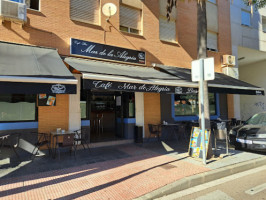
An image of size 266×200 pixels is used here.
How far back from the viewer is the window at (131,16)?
867 cm

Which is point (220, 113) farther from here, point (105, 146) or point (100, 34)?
point (100, 34)

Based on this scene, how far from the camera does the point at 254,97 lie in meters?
15.3

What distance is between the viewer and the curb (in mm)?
3779

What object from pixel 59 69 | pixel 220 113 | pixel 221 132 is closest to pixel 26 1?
pixel 59 69

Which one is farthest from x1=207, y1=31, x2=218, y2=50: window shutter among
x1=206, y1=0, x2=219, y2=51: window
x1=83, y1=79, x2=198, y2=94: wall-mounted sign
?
x1=83, y1=79, x2=198, y2=94: wall-mounted sign

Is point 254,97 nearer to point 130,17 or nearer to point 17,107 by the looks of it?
point 130,17

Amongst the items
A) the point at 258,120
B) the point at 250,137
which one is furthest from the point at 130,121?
the point at 258,120

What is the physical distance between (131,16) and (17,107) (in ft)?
20.5

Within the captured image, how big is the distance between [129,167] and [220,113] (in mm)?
8580

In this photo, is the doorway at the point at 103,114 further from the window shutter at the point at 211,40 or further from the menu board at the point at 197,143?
the window shutter at the point at 211,40

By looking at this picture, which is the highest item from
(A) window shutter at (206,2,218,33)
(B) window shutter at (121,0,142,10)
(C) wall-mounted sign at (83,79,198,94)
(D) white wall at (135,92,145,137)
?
(A) window shutter at (206,2,218,33)

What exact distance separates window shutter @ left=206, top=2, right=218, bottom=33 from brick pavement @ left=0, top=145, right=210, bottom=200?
30.1ft

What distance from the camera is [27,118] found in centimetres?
639

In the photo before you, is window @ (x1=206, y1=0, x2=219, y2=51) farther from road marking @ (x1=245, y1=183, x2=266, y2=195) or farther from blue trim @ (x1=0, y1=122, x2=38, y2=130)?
blue trim @ (x1=0, y1=122, x2=38, y2=130)
